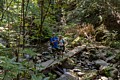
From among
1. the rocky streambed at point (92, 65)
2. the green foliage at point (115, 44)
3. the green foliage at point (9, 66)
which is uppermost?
the green foliage at point (9, 66)

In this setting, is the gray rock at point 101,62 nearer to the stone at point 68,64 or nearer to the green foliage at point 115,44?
the stone at point 68,64

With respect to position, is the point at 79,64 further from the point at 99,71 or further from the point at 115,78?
the point at 115,78

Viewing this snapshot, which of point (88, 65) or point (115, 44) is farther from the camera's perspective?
point (115, 44)

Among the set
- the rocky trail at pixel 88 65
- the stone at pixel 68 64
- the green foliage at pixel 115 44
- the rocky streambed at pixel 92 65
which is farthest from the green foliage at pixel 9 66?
the green foliage at pixel 115 44

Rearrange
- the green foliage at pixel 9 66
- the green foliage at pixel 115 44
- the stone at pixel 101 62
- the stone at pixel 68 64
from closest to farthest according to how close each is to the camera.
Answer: the green foliage at pixel 9 66 → the stone at pixel 68 64 → the stone at pixel 101 62 → the green foliage at pixel 115 44

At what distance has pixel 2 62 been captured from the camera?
1935 mm

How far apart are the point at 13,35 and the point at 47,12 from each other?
77cm

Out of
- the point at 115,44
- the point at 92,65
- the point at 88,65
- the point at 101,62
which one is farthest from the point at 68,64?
the point at 115,44

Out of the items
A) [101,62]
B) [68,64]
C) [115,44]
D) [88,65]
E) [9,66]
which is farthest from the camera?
[115,44]

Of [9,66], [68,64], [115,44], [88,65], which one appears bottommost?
[88,65]

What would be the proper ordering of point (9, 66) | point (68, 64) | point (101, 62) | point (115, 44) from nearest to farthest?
point (9, 66), point (68, 64), point (101, 62), point (115, 44)

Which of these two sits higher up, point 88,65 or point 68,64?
point 68,64

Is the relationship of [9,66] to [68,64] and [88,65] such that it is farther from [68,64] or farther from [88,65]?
[88,65]

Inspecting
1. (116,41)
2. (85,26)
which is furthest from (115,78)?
(85,26)
